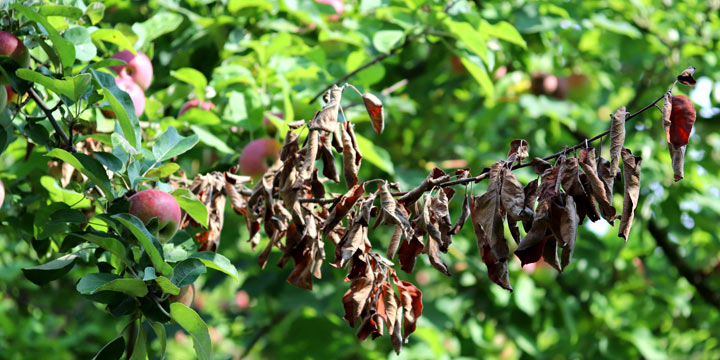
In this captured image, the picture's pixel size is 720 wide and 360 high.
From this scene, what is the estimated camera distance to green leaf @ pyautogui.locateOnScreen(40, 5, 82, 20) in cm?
129

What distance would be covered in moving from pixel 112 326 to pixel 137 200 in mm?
2642

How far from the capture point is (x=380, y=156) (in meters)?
2.05

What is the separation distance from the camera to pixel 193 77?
1788 mm

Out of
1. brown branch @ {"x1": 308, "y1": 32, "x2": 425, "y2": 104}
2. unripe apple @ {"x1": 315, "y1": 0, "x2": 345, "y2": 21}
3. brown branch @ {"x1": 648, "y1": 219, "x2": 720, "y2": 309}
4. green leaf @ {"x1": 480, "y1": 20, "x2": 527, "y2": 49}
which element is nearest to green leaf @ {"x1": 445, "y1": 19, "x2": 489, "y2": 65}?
green leaf @ {"x1": 480, "y1": 20, "x2": 527, "y2": 49}

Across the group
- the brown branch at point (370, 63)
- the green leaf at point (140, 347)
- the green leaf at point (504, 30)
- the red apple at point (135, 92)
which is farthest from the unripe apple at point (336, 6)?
the green leaf at point (140, 347)

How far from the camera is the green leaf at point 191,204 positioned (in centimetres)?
123

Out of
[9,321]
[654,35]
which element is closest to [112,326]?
[9,321]

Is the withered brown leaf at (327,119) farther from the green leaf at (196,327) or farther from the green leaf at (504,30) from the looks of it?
the green leaf at (504,30)

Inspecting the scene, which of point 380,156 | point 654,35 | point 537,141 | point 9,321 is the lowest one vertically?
point 9,321

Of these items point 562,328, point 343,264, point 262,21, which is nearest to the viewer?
point 343,264

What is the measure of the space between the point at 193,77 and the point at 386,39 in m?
0.52

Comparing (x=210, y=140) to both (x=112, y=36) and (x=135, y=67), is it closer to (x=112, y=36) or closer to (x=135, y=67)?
A: (x=135, y=67)

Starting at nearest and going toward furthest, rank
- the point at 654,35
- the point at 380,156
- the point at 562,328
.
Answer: the point at 380,156 < the point at 654,35 < the point at 562,328

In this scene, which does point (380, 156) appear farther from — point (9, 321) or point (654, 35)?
point (9, 321)
